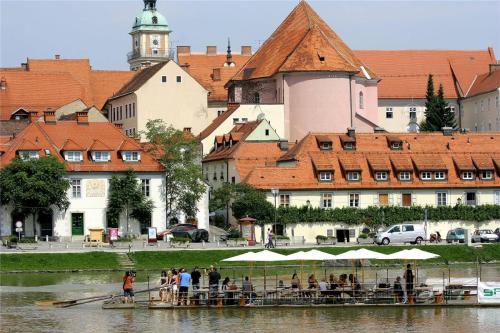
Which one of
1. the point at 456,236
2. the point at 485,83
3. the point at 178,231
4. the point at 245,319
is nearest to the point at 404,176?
the point at 456,236

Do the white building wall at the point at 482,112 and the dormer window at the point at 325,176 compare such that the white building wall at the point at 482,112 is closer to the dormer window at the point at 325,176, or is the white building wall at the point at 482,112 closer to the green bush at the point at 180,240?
the dormer window at the point at 325,176

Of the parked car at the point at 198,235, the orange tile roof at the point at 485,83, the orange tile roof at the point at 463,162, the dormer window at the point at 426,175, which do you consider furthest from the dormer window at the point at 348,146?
the orange tile roof at the point at 485,83

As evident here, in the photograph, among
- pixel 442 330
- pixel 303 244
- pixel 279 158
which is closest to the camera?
pixel 442 330

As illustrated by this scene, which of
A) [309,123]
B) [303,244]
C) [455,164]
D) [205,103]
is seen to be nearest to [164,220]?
[303,244]

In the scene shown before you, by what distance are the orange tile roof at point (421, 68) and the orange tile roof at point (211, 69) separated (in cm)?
1641

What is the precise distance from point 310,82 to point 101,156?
41.7 metres

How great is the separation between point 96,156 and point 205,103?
49.0 m

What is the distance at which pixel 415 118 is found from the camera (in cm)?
17300

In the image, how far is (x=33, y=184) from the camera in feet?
340

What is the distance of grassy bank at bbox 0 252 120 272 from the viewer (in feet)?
293

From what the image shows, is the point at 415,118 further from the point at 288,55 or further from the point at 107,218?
the point at 107,218

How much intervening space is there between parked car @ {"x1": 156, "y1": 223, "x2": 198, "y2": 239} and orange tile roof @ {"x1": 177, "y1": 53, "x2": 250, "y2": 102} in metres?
58.8

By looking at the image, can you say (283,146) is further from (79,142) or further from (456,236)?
(456,236)

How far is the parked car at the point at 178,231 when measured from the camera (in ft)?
348
